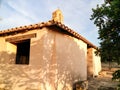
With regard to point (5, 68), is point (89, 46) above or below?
above

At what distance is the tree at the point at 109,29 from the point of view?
7.84 meters

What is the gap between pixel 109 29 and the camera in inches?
331

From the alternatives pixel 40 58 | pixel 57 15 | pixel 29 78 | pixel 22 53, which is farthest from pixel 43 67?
pixel 57 15

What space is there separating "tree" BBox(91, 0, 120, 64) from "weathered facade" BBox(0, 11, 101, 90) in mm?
2400

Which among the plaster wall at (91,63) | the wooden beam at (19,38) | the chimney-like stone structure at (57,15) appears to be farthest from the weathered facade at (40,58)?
the plaster wall at (91,63)

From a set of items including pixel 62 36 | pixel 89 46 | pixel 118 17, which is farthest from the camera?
pixel 89 46

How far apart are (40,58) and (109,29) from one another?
12.5 ft

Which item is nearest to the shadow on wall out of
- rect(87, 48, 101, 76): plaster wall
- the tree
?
the tree

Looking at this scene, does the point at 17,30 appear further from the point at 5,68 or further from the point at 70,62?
the point at 70,62

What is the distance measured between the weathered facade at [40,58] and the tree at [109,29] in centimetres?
240

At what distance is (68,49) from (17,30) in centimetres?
330

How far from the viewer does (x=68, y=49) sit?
12219mm

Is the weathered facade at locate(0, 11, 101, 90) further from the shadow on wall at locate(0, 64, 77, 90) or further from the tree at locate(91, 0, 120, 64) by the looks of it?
the tree at locate(91, 0, 120, 64)

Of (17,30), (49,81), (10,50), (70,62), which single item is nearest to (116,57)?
(49,81)
